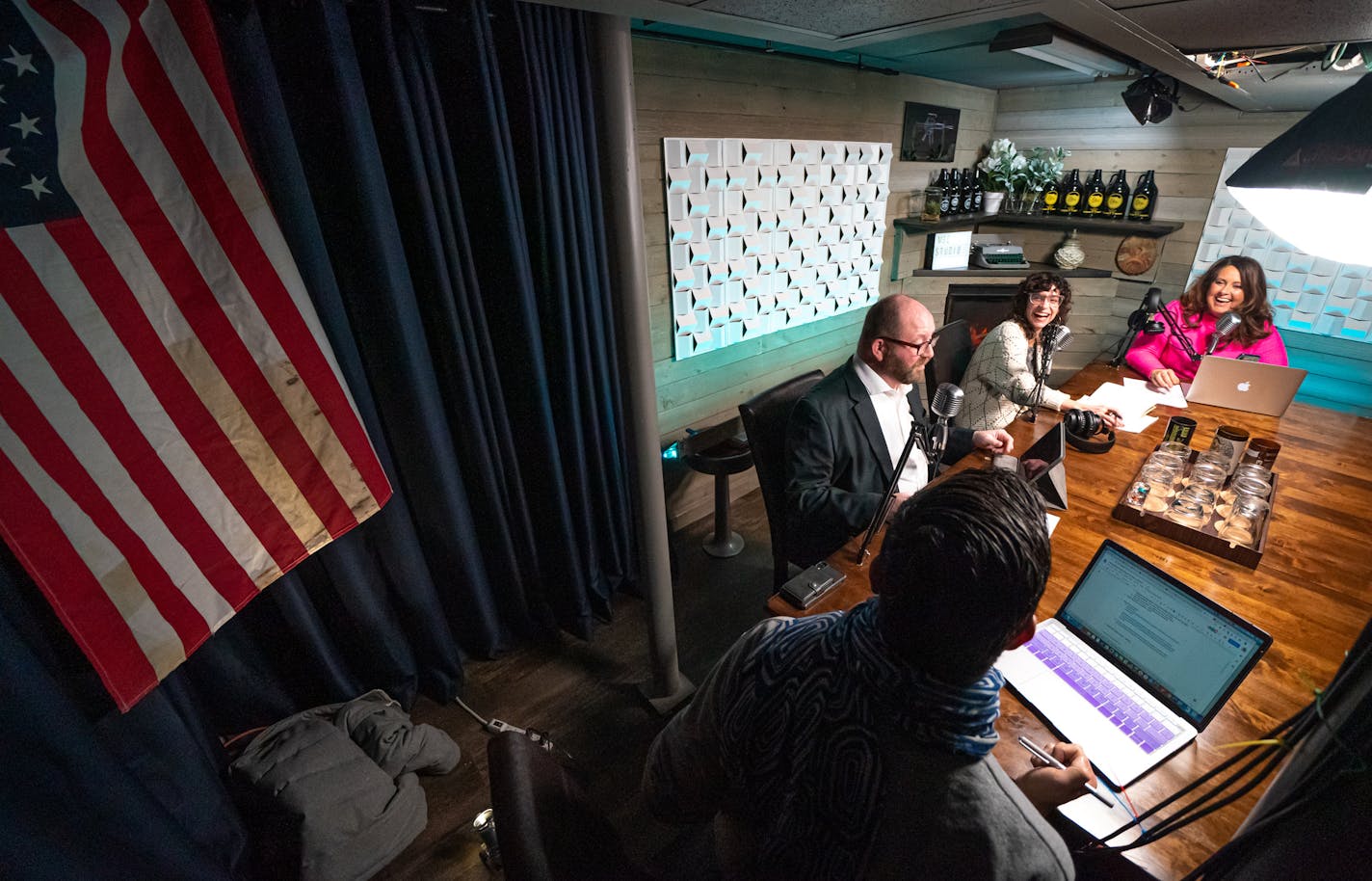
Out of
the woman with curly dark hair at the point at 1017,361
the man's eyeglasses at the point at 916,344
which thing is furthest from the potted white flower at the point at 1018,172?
the man's eyeglasses at the point at 916,344

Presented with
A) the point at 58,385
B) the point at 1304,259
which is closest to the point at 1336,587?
the point at 58,385

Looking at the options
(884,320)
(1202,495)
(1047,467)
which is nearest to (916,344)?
(884,320)

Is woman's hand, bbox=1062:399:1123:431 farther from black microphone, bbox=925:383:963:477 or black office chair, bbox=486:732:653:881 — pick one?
black office chair, bbox=486:732:653:881

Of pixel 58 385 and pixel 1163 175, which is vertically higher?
pixel 1163 175

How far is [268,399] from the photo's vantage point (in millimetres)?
1345

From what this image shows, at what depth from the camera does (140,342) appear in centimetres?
114

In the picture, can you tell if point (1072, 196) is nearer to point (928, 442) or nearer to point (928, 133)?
point (928, 133)

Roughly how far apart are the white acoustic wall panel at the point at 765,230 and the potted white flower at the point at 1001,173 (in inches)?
39.1

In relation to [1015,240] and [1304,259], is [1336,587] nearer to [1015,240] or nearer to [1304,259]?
[1304,259]

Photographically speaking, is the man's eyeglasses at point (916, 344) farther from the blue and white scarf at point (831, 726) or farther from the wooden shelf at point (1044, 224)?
the wooden shelf at point (1044, 224)

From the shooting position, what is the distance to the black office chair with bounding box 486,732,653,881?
0.66m

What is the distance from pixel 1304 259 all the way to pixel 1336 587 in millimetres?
3017

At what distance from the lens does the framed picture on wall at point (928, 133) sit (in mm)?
3330

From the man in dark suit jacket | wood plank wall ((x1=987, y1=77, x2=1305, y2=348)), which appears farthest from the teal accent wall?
the man in dark suit jacket
